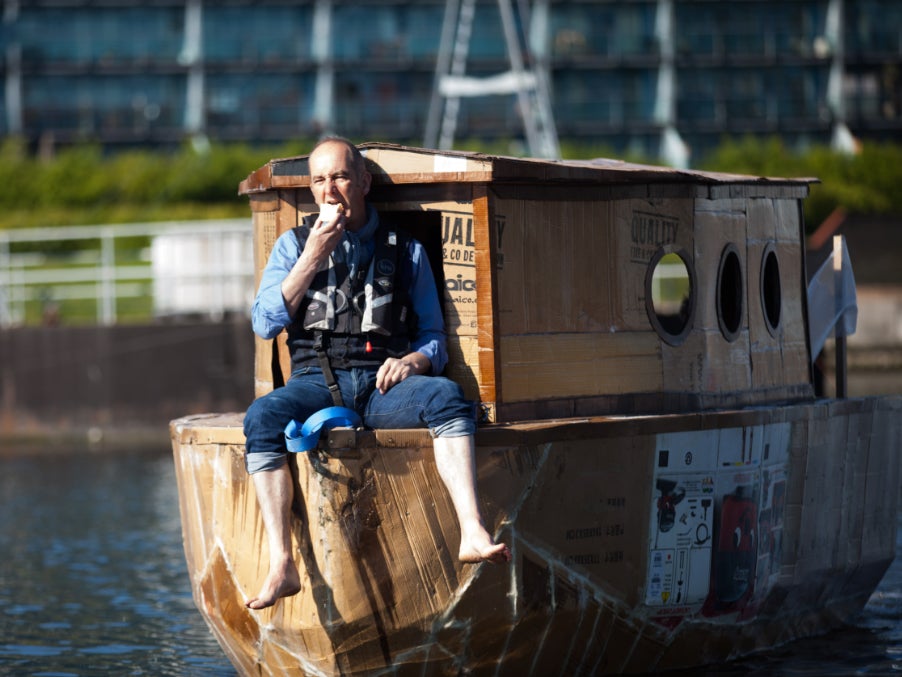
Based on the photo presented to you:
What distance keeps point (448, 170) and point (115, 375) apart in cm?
1794

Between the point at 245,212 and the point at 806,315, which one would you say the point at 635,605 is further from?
the point at 245,212

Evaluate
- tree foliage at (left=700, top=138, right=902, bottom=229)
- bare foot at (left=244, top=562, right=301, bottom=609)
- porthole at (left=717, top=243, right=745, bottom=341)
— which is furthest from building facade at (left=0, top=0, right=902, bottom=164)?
bare foot at (left=244, top=562, right=301, bottom=609)

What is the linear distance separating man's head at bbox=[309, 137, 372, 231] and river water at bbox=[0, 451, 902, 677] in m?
3.04

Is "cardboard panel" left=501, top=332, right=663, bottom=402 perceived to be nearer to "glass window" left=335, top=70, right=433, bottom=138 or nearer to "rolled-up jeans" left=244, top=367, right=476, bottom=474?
"rolled-up jeans" left=244, top=367, right=476, bottom=474

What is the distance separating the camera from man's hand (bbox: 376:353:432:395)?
6.91 m

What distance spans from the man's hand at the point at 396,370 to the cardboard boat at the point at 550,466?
227 millimetres

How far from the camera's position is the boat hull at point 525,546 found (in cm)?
692

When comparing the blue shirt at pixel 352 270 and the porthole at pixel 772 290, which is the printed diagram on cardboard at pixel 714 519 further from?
the blue shirt at pixel 352 270

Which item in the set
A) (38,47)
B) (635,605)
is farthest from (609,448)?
(38,47)

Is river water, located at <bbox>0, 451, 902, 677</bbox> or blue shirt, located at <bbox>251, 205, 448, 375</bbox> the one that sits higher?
blue shirt, located at <bbox>251, 205, 448, 375</bbox>

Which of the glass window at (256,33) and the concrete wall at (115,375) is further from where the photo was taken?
the glass window at (256,33)

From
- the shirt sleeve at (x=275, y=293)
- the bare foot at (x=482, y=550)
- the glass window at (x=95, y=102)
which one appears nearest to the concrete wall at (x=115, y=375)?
the shirt sleeve at (x=275, y=293)

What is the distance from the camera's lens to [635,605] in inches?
304

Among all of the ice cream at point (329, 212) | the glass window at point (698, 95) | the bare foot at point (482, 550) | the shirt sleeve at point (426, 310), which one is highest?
the glass window at point (698, 95)
